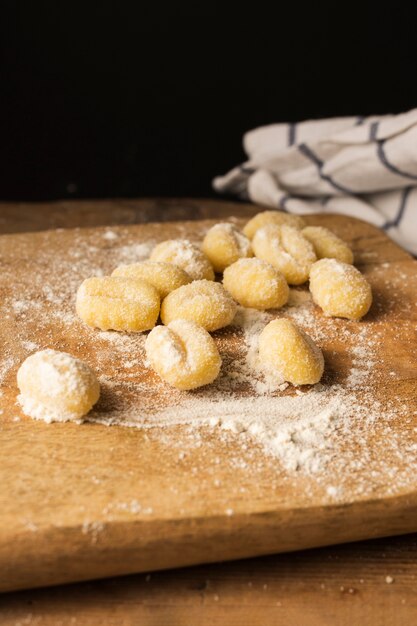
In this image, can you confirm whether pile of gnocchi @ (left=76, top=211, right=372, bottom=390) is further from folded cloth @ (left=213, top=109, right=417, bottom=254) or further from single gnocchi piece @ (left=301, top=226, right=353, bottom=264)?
folded cloth @ (left=213, top=109, right=417, bottom=254)

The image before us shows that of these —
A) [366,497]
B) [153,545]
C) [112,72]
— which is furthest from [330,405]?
[112,72]

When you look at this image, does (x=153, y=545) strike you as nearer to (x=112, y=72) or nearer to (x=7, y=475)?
(x=7, y=475)

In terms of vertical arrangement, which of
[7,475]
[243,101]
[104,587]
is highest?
[243,101]

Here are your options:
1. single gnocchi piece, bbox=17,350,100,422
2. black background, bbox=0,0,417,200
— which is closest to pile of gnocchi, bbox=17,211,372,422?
single gnocchi piece, bbox=17,350,100,422

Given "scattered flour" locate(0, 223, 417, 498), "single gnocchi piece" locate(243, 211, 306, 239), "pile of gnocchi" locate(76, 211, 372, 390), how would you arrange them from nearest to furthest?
1. "scattered flour" locate(0, 223, 417, 498)
2. "pile of gnocchi" locate(76, 211, 372, 390)
3. "single gnocchi piece" locate(243, 211, 306, 239)

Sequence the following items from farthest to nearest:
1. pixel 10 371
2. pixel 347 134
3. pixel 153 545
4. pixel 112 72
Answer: pixel 112 72
pixel 347 134
pixel 10 371
pixel 153 545

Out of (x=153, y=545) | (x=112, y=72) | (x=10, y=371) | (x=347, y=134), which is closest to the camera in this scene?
(x=153, y=545)

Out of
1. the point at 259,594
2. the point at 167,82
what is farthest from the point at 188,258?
the point at 167,82
